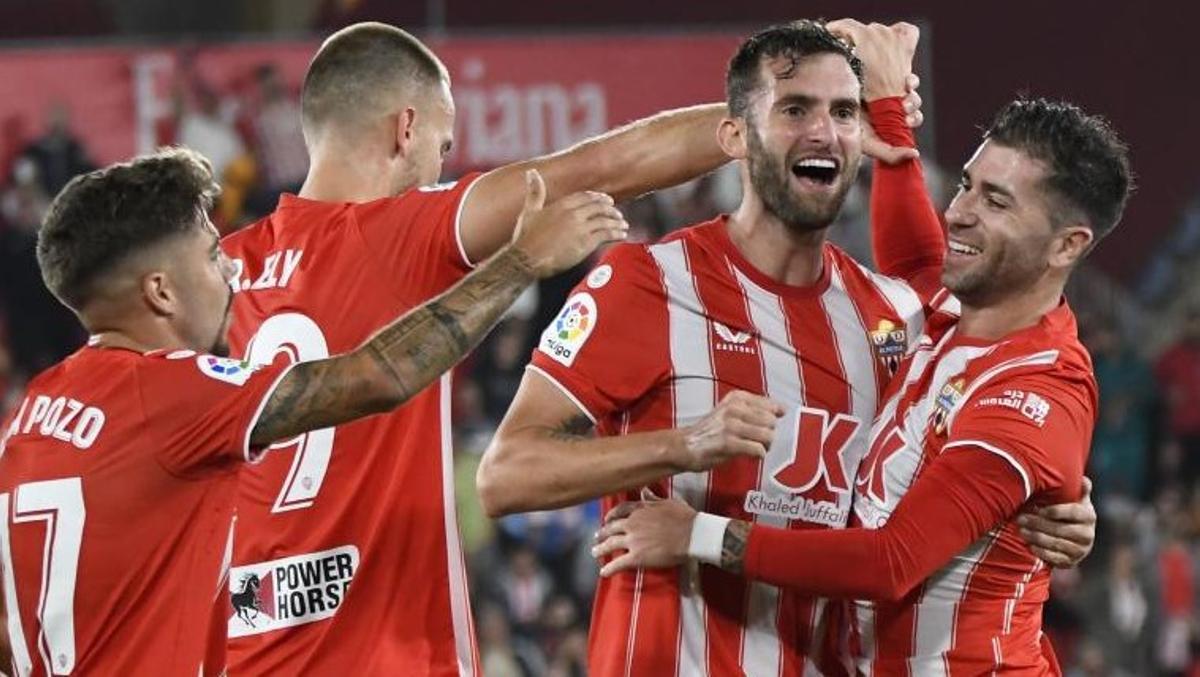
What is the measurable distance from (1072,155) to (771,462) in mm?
993

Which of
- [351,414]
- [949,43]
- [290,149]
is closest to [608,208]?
[351,414]

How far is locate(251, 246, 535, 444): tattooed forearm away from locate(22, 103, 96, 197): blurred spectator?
9.75 m

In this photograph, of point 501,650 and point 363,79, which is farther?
point 501,650

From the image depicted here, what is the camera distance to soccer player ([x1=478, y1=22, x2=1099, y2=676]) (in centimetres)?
→ 438

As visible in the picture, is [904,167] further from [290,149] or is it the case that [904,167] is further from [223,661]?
[290,149]

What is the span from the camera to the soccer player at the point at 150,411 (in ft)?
12.2

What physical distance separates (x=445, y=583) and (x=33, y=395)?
1.10 meters

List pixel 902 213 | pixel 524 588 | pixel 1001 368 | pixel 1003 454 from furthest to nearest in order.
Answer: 1. pixel 524 588
2. pixel 902 213
3. pixel 1001 368
4. pixel 1003 454

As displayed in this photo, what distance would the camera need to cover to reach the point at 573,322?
14.5ft

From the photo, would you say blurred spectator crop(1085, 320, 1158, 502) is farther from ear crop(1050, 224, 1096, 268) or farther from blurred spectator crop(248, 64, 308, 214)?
ear crop(1050, 224, 1096, 268)

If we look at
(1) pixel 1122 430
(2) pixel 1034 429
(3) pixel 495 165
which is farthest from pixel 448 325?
(1) pixel 1122 430

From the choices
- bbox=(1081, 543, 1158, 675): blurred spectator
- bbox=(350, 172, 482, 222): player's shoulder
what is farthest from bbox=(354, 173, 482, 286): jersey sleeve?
bbox=(1081, 543, 1158, 675): blurred spectator

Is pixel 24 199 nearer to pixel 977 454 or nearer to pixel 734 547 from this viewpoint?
pixel 734 547

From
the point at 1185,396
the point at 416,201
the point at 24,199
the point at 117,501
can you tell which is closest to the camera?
the point at 117,501
